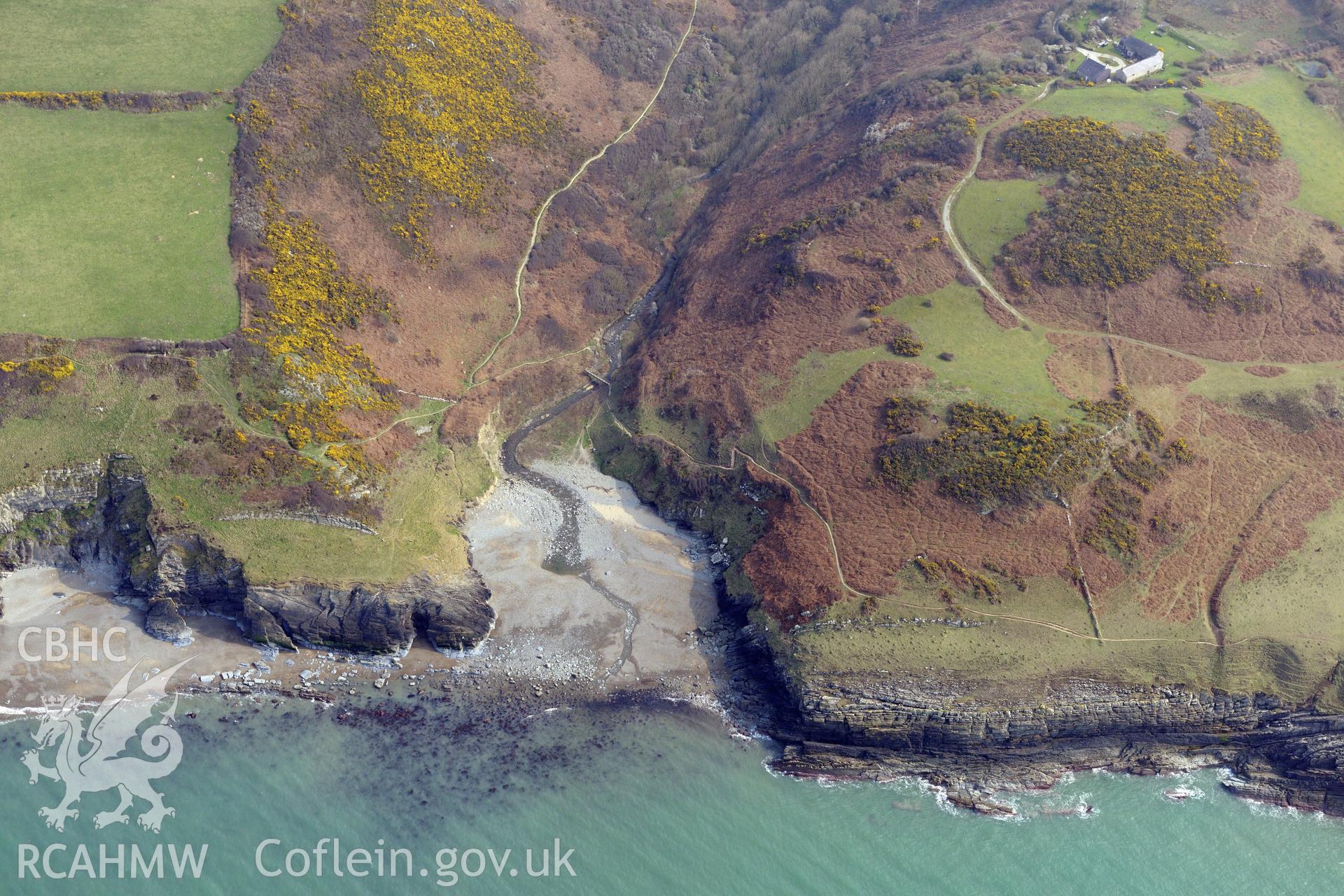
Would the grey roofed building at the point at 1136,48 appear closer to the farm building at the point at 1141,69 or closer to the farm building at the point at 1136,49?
the farm building at the point at 1136,49

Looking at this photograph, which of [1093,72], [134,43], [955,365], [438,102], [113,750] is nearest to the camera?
[113,750]

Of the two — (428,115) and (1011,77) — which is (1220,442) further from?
(428,115)

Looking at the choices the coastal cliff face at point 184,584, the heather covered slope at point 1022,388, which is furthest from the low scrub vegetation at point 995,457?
the coastal cliff face at point 184,584

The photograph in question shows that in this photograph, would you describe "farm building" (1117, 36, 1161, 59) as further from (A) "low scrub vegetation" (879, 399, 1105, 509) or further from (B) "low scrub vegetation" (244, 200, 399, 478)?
(B) "low scrub vegetation" (244, 200, 399, 478)

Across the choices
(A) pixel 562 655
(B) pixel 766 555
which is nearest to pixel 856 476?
(B) pixel 766 555

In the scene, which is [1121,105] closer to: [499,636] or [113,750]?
[499,636]

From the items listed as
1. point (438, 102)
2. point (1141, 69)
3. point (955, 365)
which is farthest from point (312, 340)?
point (1141, 69)

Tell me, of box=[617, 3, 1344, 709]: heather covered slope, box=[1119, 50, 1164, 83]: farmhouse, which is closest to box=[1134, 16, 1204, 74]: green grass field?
box=[617, 3, 1344, 709]: heather covered slope
